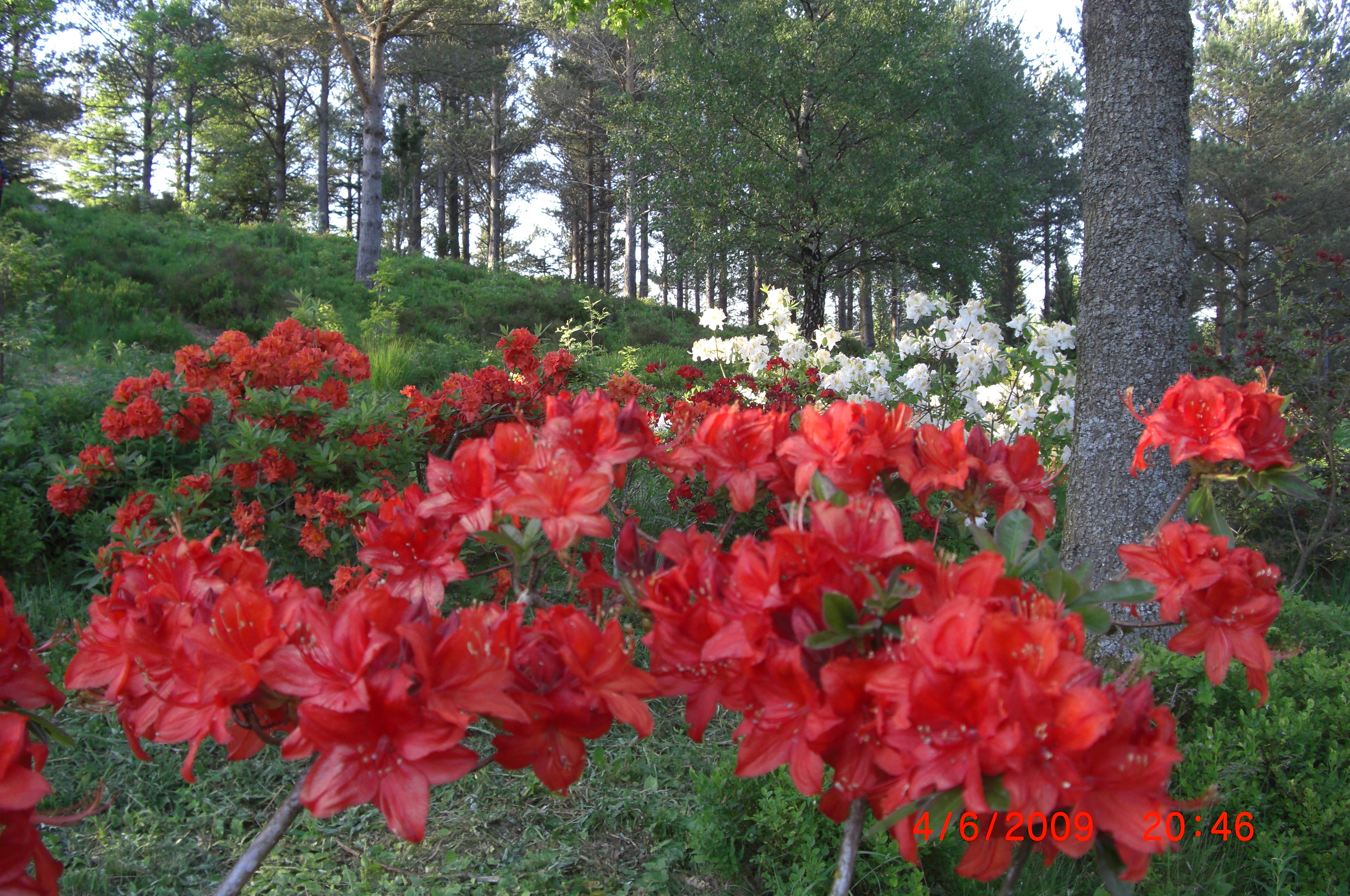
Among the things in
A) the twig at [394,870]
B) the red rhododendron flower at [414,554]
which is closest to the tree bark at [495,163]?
the twig at [394,870]

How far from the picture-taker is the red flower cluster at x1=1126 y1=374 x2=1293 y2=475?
1147 millimetres

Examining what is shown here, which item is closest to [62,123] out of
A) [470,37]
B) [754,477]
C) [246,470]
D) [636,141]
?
[470,37]

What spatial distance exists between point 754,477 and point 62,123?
25361 mm

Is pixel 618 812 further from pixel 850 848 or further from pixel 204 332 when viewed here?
pixel 204 332

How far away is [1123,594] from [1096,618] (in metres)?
0.09

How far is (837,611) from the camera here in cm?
79

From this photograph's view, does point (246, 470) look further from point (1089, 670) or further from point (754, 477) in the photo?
point (1089, 670)

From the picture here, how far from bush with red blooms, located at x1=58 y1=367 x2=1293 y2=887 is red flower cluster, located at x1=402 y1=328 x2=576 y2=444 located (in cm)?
218

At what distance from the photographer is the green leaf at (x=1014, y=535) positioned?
3.29 feet

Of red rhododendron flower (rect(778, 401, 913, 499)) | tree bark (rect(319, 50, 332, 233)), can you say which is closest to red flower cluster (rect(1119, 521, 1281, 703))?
red rhododendron flower (rect(778, 401, 913, 499))

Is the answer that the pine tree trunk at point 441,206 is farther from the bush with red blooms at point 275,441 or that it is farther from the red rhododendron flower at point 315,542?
the red rhododendron flower at point 315,542

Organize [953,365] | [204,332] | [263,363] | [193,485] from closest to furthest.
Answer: [193,485]
[263,363]
[953,365]
[204,332]

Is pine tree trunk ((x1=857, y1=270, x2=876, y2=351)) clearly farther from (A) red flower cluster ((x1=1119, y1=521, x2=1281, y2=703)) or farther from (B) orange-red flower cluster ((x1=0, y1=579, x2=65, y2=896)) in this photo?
(B) orange-red flower cluster ((x1=0, y1=579, x2=65, y2=896))

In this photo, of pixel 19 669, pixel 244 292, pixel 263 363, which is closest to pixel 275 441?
pixel 263 363
